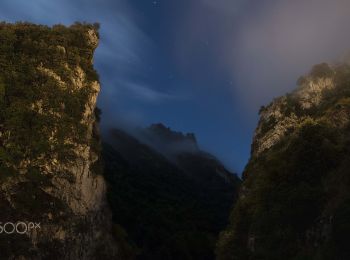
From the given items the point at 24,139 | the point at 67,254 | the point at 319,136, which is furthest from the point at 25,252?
the point at 319,136

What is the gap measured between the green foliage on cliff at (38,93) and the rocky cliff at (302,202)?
2330 centimetres

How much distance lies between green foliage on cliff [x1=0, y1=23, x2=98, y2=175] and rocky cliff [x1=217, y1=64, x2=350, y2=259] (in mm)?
23303

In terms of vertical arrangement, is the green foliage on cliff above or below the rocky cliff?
above

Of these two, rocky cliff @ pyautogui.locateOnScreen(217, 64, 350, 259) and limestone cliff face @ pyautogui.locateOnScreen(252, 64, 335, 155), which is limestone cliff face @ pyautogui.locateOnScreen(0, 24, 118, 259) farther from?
limestone cliff face @ pyautogui.locateOnScreen(252, 64, 335, 155)

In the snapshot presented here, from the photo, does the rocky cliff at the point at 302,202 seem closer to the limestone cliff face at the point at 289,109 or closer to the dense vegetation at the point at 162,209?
the limestone cliff face at the point at 289,109

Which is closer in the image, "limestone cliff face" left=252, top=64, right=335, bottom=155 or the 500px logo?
the 500px logo

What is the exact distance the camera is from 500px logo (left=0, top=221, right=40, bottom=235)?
55.9 meters

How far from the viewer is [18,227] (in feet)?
187

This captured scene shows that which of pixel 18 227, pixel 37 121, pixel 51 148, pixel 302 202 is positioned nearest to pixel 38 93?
pixel 37 121

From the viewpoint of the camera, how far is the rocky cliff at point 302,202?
4225 centimetres

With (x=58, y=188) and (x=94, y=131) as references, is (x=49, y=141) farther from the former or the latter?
(x=94, y=131)

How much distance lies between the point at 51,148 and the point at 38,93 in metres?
7.19

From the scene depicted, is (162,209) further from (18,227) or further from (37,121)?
(18,227)

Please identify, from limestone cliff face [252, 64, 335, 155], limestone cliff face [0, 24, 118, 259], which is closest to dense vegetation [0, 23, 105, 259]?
limestone cliff face [0, 24, 118, 259]
